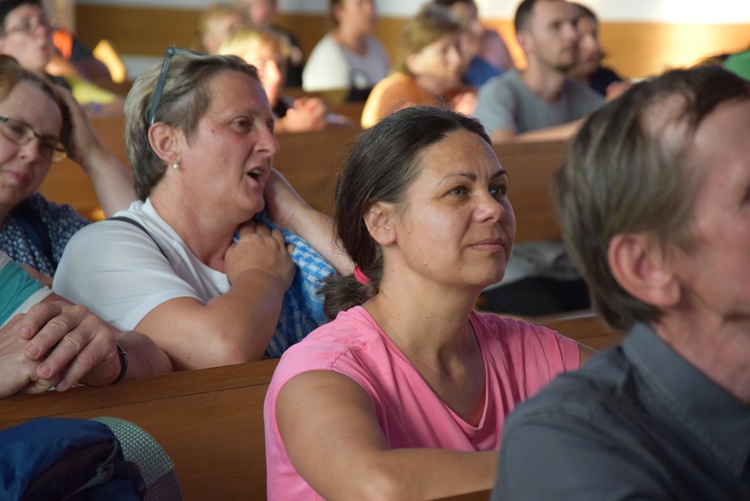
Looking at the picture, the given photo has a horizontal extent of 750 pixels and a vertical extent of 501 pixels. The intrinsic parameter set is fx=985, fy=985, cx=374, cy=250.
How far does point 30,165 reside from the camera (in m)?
2.19

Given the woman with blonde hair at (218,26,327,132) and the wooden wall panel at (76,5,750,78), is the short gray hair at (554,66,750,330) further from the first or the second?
the wooden wall panel at (76,5,750,78)

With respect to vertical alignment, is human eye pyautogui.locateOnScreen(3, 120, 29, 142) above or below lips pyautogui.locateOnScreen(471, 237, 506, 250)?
below

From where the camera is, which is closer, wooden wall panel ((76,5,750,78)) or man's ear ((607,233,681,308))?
man's ear ((607,233,681,308))

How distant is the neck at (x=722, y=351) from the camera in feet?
3.07

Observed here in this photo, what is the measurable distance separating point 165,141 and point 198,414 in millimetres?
829

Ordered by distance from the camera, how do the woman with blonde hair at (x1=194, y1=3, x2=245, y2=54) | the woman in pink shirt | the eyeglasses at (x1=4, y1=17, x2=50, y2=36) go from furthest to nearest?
the woman with blonde hair at (x1=194, y1=3, x2=245, y2=54)
the eyeglasses at (x1=4, y1=17, x2=50, y2=36)
the woman in pink shirt

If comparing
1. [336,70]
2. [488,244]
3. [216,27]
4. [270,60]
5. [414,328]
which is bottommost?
[336,70]

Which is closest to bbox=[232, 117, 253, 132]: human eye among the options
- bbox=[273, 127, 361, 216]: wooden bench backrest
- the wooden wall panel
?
bbox=[273, 127, 361, 216]: wooden bench backrest

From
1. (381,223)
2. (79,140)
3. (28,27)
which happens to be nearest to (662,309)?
(381,223)

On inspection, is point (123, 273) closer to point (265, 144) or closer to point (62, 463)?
point (265, 144)

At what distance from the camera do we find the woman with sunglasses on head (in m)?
1.97

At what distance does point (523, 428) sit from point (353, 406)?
0.36 metres

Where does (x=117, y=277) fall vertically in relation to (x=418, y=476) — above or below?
below

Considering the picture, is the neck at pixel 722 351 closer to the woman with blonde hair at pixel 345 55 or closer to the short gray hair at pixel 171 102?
the short gray hair at pixel 171 102
